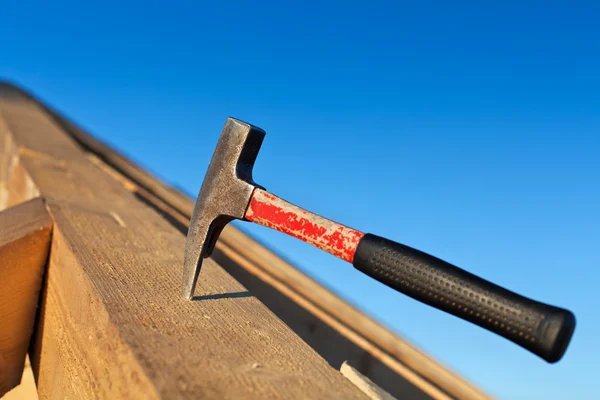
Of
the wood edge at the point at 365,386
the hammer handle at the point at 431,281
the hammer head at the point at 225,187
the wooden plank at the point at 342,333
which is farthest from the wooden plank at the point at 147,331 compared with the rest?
the wooden plank at the point at 342,333

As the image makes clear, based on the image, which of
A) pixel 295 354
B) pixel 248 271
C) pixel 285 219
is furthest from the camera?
pixel 248 271

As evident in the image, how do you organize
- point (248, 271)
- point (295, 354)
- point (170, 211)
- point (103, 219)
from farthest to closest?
point (170, 211), point (248, 271), point (103, 219), point (295, 354)

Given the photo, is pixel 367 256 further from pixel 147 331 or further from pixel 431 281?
pixel 147 331

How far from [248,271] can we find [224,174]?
3.64 feet

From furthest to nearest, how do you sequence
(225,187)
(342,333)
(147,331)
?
(342,333) → (225,187) → (147,331)

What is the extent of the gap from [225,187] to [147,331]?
1.69 feet

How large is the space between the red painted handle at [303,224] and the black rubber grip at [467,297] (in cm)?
4

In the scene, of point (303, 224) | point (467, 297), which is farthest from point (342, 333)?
point (467, 297)

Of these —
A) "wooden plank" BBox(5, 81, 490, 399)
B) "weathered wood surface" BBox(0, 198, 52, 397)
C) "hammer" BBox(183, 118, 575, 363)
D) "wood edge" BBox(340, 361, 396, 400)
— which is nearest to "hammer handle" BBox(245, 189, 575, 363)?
"hammer" BBox(183, 118, 575, 363)

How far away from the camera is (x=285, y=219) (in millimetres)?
1403

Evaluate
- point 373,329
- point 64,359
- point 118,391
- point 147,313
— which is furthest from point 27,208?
point 373,329

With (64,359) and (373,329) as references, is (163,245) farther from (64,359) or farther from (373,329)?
(373,329)

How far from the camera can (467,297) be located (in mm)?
1153

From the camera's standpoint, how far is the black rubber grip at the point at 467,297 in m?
1.07
